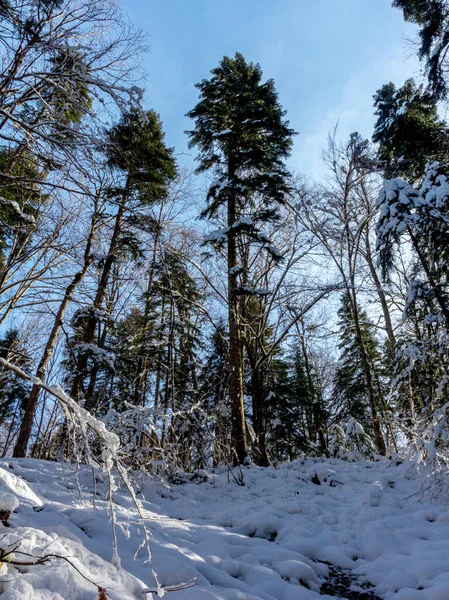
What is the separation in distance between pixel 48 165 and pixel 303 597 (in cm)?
522

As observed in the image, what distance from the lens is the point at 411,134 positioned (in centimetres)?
924

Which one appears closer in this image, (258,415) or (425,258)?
(425,258)

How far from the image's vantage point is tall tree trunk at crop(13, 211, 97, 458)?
26.1 feet

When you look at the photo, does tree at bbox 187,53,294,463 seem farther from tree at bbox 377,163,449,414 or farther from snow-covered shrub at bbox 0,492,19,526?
snow-covered shrub at bbox 0,492,19,526

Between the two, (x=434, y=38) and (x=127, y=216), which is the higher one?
(x=434, y=38)

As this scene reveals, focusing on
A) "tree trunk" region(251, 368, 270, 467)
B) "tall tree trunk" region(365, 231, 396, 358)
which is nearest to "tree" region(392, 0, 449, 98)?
"tall tree trunk" region(365, 231, 396, 358)

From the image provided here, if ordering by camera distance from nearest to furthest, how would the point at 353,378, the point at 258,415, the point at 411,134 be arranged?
the point at 411,134 < the point at 258,415 < the point at 353,378

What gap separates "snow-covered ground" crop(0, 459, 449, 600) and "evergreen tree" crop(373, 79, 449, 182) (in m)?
7.64

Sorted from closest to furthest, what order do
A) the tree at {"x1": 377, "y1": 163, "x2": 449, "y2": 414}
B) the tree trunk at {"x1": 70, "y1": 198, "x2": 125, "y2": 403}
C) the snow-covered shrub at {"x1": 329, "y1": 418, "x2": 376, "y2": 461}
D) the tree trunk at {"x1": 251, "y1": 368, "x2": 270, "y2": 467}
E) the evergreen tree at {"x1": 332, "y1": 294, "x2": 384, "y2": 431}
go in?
1. the tree at {"x1": 377, "y1": 163, "x2": 449, "y2": 414}
2. the tree trunk at {"x1": 70, "y1": 198, "x2": 125, "y2": 403}
3. the snow-covered shrub at {"x1": 329, "y1": 418, "x2": 376, "y2": 461}
4. the tree trunk at {"x1": 251, "y1": 368, "x2": 270, "y2": 467}
5. the evergreen tree at {"x1": 332, "y1": 294, "x2": 384, "y2": 431}

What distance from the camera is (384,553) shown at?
11.7 feet

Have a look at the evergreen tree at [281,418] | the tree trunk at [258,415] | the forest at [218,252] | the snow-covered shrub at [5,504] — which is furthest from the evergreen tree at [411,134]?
the snow-covered shrub at [5,504]

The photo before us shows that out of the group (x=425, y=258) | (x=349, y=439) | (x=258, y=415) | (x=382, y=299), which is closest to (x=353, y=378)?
(x=382, y=299)

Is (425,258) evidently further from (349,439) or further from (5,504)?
(349,439)

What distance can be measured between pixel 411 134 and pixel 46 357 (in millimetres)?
11209
